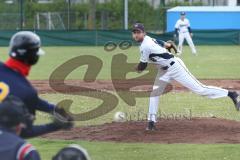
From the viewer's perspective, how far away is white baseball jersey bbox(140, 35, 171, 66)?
11617 millimetres

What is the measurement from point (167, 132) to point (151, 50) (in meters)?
1.51

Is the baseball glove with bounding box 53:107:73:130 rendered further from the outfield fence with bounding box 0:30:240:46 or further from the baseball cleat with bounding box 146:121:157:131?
the outfield fence with bounding box 0:30:240:46

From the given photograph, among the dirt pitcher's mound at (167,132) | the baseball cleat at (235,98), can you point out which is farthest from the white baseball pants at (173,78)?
the baseball cleat at (235,98)

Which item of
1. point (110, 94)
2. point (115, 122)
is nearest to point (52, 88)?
point (110, 94)

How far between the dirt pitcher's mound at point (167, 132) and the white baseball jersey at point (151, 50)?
1266mm

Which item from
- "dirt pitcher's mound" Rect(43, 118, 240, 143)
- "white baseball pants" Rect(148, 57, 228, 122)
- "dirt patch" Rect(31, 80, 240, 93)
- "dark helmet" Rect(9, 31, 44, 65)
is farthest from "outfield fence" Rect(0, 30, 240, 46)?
"dark helmet" Rect(9, 31, 44, 65)

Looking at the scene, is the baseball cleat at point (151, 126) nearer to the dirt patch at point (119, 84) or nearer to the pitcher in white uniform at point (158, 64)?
the pitcher in white uniform at point (158, 64)

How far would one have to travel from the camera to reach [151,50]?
11.6m

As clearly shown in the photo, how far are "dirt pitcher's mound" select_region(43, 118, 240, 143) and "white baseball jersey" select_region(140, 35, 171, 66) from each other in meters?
1.27

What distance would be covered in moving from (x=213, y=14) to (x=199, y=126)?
123ft

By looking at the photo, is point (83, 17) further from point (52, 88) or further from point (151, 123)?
point (151, 123)

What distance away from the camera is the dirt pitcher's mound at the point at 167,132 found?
1101 centimetres

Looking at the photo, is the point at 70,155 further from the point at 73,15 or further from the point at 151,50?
the point at 73,15

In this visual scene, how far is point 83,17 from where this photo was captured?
169ft
